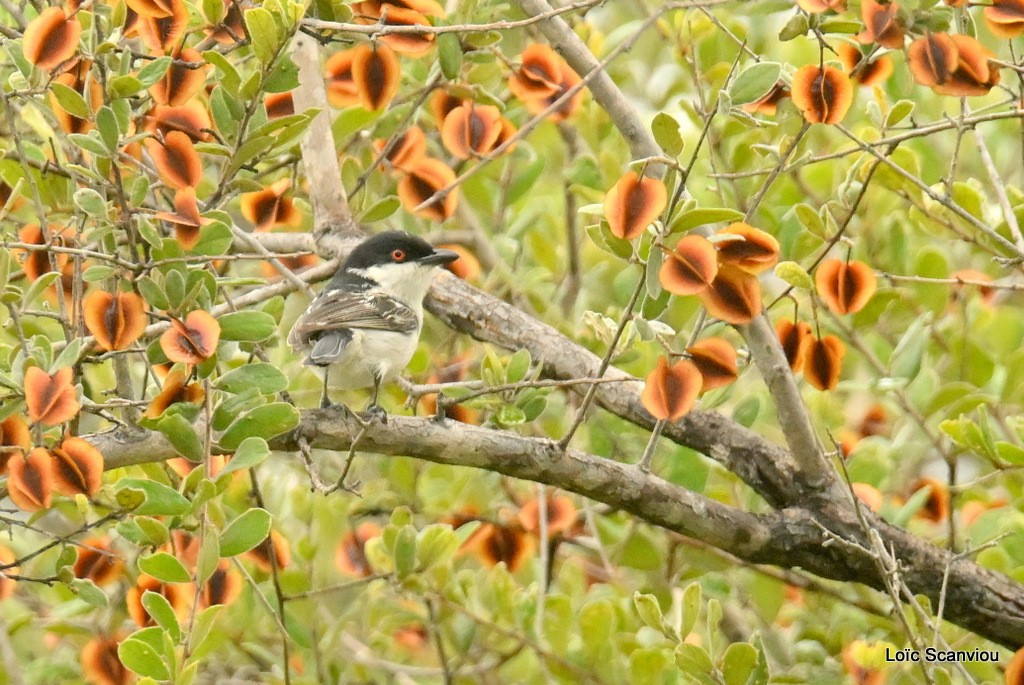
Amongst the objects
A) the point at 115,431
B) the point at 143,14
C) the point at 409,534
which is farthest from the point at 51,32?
the point at 409,534

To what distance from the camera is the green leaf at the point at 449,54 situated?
10.5 ft

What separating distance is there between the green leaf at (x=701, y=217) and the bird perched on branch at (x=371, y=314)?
130cm

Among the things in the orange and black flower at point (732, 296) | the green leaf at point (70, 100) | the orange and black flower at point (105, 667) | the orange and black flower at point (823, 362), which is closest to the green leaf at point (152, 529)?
the orange and black flower at point (105, 667)

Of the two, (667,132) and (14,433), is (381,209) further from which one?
(14,433)

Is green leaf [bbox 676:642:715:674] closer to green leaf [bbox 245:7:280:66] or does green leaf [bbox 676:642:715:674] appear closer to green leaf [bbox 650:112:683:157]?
green leaf [bbox 650:112:683:157]

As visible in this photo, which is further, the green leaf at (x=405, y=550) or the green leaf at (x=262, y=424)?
the green leaf at (x=405, y=550)

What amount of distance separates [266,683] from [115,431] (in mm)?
1656

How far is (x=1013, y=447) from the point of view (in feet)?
9.82

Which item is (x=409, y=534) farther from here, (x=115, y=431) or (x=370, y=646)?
(x=370, y=646)

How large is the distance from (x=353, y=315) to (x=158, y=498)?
1506 millimetres

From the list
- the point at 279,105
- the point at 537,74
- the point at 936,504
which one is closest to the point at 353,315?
the point at 279,105

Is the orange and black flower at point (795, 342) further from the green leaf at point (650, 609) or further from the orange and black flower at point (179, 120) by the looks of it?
the orange and black flower at point (179, 120)

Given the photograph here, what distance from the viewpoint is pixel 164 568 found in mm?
2533

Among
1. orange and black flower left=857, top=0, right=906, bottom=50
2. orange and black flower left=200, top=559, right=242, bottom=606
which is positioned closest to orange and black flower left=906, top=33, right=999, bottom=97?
orange and black flower left=857, top=0, right=906, bottom=50
